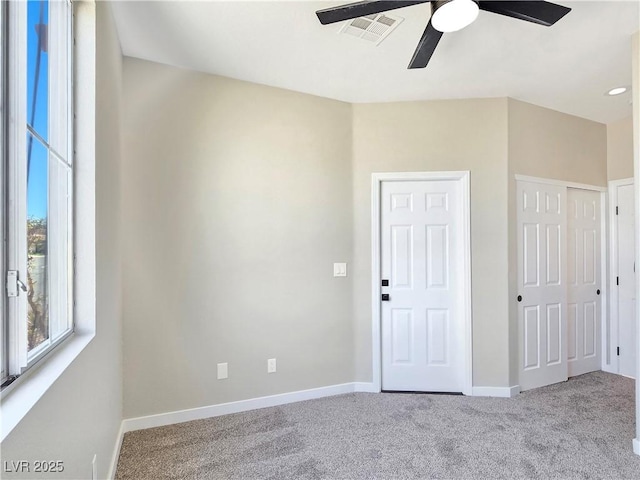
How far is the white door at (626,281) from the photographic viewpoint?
346 cm

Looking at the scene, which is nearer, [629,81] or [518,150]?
[629,81]

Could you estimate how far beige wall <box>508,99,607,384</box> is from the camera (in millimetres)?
3020

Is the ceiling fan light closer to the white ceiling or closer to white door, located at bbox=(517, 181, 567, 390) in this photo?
the white ceiling

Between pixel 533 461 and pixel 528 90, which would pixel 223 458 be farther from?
pixel 528 90

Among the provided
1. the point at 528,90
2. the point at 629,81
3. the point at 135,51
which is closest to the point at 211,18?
the point at 135,51

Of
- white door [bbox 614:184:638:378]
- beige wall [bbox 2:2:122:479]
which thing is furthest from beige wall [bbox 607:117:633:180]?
beige wall [bbox 2:2:122:479]

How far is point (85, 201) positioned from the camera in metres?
1.49

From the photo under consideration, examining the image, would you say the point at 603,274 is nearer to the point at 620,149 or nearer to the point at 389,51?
the point at 620,149

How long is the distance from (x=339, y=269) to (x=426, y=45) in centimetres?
187

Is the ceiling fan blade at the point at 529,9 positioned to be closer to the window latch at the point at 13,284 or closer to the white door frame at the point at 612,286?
the window latch at the point at 13,284

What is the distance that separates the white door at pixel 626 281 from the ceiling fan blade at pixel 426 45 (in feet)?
10.2

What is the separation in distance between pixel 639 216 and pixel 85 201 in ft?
10.4

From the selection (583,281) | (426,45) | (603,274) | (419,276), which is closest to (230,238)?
(419,276)

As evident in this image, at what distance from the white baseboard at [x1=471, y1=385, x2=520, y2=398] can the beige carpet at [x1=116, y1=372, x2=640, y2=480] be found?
0.08m
